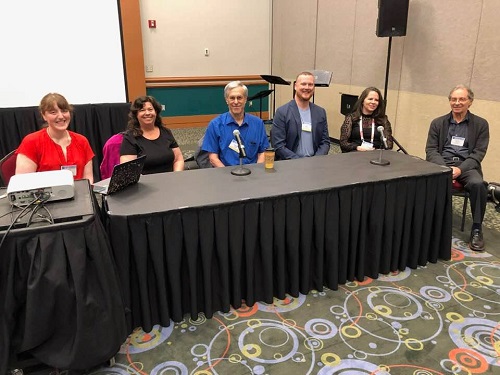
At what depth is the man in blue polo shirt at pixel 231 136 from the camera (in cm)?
287

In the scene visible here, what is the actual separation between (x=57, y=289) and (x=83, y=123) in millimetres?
3320

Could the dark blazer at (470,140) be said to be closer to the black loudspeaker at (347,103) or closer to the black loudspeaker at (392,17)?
the black loudspeaker at (392,17)

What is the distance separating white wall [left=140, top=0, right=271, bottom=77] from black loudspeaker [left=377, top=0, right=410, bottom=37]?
3721 mm

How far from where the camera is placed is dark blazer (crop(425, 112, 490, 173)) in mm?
3041

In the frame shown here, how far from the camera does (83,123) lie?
14.3 feet

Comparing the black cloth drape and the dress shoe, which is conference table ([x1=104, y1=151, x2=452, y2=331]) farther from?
the black cloth drape

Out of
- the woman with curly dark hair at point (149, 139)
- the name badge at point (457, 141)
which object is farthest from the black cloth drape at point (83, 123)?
the name badge at point (457, 141)

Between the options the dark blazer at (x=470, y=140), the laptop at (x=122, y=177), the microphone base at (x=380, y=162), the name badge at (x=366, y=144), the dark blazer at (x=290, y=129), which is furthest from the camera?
the name badge at (x=366, y=144)

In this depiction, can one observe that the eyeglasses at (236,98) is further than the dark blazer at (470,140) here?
No

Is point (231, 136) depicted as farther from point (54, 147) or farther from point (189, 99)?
point (189, 99)

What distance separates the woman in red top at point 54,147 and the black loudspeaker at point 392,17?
3625 millimetres

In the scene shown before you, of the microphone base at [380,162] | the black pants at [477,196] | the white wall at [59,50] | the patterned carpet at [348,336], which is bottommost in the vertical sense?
the patterned carpet at [348,336]

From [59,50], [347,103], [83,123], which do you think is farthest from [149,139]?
[347,103]

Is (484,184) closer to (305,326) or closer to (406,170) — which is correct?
(406,170)
